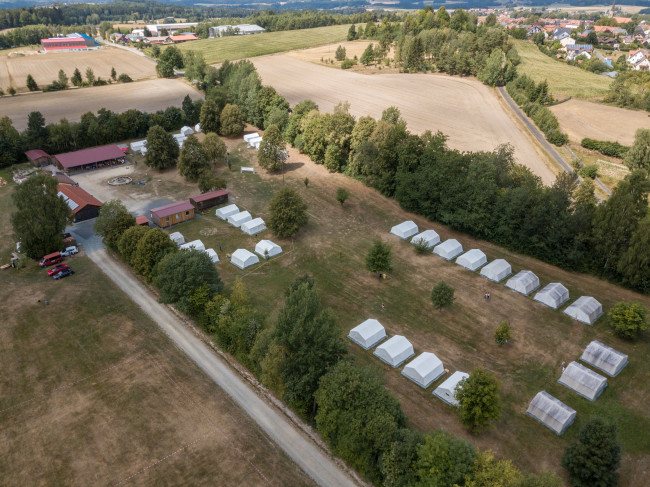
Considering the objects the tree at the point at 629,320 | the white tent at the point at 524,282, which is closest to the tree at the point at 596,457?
the tree at the point at 629,320

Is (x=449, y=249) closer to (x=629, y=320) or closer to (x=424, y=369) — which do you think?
(x=629, y=320)

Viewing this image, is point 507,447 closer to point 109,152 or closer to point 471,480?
point 471,480

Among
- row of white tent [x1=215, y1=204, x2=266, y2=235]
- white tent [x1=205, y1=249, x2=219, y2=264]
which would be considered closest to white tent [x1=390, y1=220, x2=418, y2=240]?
row of white tent [x1=215, y1=204, x2=266, y2=235]

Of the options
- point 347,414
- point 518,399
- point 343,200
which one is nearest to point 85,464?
point 347,414

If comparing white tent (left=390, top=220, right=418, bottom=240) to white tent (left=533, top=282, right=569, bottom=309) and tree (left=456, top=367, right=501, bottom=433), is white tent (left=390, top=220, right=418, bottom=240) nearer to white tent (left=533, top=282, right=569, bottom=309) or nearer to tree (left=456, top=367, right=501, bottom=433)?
white tent (left=533, top=282, right=569, bottom=309)

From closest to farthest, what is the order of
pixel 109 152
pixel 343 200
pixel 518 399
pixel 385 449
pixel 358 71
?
1. pixel 385 449
2. pixel 518 399
3. pixel 343 200
4. pixel 109 152
5. pixel 358 71
